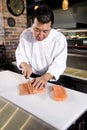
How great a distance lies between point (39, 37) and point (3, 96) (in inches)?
23.5

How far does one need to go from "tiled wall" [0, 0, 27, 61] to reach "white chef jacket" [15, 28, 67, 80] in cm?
186

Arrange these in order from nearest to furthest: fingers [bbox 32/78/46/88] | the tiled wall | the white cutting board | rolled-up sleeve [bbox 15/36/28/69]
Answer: the white cutting board → fingers [bbox 32/78/46/88] → rolled-up sleeve [bbox 15/36/28/69] → the tiled wall

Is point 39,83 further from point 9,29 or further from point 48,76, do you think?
point 9,29

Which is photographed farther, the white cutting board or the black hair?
the black hair

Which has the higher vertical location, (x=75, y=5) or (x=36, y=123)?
(x=75, y=5)

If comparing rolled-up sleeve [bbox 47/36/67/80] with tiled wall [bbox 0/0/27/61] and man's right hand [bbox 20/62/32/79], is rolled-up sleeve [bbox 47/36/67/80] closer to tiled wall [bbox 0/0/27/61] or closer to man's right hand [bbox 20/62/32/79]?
man's right hand [bbox 20/62/32/79]

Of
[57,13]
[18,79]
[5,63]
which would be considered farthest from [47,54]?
[57,13]

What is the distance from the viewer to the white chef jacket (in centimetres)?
161

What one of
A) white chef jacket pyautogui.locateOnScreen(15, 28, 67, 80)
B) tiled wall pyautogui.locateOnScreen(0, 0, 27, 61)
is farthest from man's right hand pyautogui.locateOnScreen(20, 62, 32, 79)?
tiled wall pyautogui.locateOnScreen(0, 0, 27, 61)

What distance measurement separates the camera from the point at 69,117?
87cm

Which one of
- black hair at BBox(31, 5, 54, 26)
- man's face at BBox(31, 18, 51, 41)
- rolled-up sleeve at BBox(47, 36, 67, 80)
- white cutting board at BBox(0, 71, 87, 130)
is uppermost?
black hair at BBox(31, 5, 54, 26)

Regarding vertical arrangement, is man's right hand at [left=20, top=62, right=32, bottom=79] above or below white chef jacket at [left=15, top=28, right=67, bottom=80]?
below

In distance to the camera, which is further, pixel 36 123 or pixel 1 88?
pixel 1 88

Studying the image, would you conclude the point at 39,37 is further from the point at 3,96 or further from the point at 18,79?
the point at 3,96
